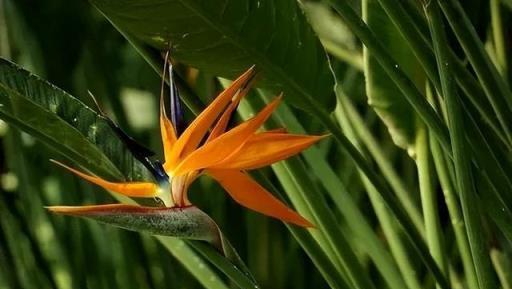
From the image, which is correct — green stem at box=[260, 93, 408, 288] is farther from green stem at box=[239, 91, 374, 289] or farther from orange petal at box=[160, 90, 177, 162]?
orange petal at box=[160, 90, 177, 162]

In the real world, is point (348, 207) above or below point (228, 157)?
below

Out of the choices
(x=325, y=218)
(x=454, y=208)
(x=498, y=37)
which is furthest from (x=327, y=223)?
(x=498, y=37)

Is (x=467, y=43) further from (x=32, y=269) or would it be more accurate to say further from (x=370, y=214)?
(x=32, y=269)

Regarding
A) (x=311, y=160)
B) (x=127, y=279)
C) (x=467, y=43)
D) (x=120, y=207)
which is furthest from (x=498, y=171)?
(x=127, y=279)

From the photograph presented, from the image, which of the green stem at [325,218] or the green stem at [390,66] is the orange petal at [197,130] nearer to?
the green stem at [390,66]

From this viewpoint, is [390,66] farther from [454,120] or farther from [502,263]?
[502,263]

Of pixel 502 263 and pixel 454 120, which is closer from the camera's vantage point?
pixel 454 120

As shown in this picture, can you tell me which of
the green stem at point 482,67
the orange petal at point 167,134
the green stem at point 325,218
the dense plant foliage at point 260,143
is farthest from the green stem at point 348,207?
Result: the orange petal at point 167,134
